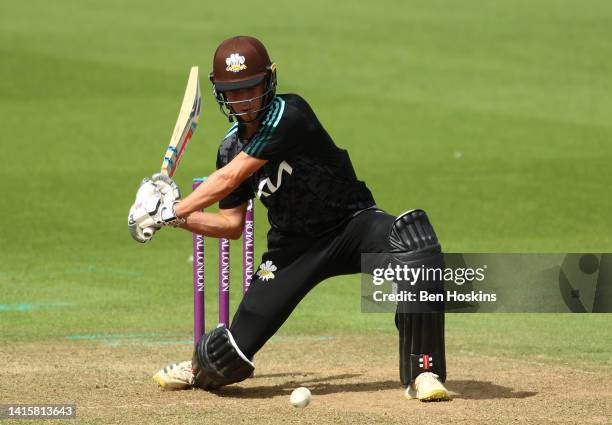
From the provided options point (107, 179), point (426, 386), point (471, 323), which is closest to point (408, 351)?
point (426, 386)

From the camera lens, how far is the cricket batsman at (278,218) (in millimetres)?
6406

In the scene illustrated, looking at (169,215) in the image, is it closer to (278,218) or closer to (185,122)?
(278,218)

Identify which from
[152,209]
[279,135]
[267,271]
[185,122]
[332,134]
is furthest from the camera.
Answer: [332,134]

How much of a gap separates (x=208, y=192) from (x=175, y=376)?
110cm

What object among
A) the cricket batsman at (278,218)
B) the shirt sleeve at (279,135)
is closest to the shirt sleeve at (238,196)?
the cricket batsman at (278,218)

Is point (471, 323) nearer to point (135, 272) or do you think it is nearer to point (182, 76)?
point (135, 272)

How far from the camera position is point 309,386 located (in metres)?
7.11

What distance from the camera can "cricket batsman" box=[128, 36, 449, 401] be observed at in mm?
6406

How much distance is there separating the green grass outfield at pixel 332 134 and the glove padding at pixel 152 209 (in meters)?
2.48

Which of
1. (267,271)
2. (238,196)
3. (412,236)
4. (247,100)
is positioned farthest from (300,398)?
(247,100)

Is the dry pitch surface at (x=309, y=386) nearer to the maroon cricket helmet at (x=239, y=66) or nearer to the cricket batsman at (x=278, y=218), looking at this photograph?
the cricket batsman at (x=278, y=218)

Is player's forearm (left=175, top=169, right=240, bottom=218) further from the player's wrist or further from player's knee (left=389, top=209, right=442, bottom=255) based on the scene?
player's knee (left=389, top=209, right=442, bottom=255)

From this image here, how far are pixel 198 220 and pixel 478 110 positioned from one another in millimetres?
12862

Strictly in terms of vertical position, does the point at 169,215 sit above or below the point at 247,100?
below
